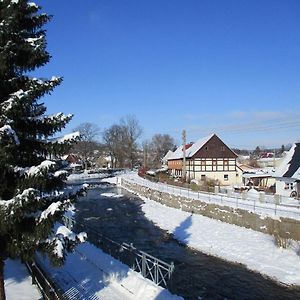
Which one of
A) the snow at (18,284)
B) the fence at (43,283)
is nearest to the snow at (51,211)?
the fence at (43,283)

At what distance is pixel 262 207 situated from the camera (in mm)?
26828

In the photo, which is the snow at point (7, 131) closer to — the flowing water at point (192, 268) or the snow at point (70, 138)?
the snow at point (70, 138)

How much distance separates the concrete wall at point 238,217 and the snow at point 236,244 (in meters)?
0.42

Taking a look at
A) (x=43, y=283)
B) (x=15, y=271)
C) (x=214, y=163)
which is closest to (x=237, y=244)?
(x=15, y=271)

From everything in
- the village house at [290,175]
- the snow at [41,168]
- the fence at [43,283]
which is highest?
the snow at [41,168]

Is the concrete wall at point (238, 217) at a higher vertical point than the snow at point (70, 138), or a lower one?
lower

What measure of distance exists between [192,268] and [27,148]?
11709mm

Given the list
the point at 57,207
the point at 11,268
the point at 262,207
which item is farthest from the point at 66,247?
Answer: the point at 262,207

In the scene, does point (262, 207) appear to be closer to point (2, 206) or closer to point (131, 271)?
point (131, 271)

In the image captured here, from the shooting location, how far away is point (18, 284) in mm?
14086

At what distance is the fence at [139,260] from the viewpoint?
14178 millimetres

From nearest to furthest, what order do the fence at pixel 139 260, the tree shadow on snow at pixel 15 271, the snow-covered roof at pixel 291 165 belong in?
the fence at pixel 139 260 → the tree shadow on snow at pixel 15 271 → the snow-covered roof at pixel 291 165

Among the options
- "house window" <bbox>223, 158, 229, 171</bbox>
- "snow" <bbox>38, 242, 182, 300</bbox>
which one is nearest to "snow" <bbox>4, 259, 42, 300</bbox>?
"snow" <bbox>38, 242, 182, 300</bbox>

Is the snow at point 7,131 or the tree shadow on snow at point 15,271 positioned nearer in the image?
the snow at point 7,131
